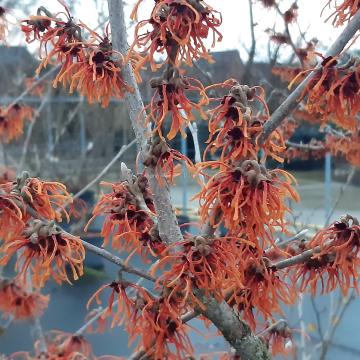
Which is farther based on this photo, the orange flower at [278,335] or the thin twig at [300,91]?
the orange flower at [278,335]

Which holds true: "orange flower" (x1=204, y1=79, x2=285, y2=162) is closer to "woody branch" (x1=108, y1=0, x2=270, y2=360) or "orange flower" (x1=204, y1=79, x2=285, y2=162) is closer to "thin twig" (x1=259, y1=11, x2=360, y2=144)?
"thin twig" (x1=259, y1=11, x2=360, y2=144)

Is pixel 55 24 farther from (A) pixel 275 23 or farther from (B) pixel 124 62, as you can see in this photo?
(A) pixel 275 23

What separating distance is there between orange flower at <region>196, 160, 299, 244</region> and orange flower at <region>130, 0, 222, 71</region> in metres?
0.14

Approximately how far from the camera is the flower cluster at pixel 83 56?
2.66ft

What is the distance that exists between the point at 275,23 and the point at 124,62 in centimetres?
173

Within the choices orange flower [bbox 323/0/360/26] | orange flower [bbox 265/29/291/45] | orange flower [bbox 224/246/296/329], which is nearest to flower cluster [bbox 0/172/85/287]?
orange flower [bbox 224/246/296/329]

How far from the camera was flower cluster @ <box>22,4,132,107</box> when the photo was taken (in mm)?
811

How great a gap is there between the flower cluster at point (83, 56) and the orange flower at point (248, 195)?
0.22 m

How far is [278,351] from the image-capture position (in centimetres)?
108

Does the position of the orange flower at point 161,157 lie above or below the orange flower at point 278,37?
below

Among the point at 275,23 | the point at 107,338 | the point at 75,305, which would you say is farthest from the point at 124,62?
the point at 75,305

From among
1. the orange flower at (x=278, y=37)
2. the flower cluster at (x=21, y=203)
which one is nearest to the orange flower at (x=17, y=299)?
the flower cluster at (x=21, y=203)

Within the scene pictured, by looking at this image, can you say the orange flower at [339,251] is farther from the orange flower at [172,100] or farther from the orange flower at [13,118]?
the orange flower at [13,118]

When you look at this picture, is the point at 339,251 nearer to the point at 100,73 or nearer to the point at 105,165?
the point at 100,73
